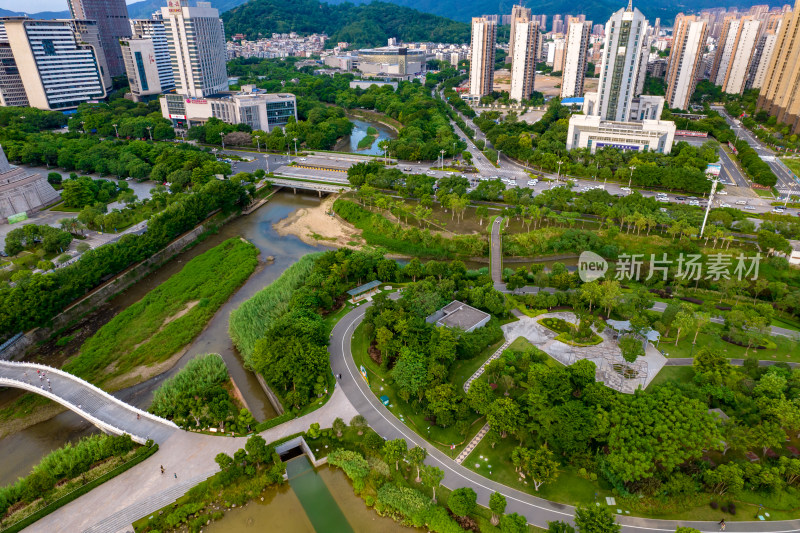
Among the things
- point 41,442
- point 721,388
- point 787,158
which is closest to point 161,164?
point 41,442

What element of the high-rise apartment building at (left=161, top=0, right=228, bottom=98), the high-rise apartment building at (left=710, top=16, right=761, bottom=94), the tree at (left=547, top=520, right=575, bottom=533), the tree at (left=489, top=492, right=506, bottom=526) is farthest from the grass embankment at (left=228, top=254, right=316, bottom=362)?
the high-rise apartment building at (left=710, top=16, right=761, bottom=94)

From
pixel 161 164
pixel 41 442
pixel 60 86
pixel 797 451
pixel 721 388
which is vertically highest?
pixel 60 86

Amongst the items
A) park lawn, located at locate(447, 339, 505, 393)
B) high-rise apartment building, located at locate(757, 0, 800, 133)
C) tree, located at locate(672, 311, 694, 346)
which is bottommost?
park lawn, located at locate(447, 339, 505, 393)

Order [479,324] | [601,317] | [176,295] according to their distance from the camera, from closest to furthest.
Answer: [479,324] < [601,317] < [176,295]

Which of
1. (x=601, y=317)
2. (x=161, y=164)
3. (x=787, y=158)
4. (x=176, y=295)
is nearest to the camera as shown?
(x=601, y=317)

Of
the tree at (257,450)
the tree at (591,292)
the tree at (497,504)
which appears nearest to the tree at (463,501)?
the tree at (497,504)

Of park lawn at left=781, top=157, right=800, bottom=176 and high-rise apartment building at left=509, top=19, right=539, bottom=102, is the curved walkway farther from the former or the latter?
high-rise apartment building at left=509, top=19, right=539, bottom=102

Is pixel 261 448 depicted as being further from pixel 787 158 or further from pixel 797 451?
pixel 787 158
